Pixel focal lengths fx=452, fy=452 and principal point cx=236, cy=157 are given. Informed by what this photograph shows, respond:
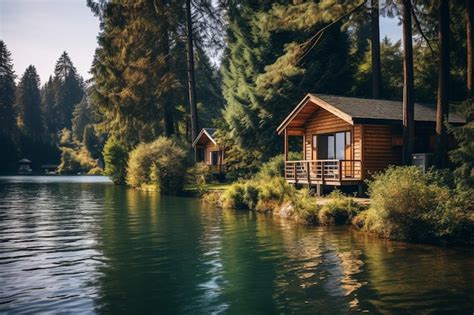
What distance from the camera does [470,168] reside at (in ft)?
52.3

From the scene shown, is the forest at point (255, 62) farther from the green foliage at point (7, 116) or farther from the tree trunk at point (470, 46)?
the green foliage at point (7, 116)

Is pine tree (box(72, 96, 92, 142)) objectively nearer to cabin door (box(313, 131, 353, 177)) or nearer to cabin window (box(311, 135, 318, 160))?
cabin window (box(311, 135, 318, 160))

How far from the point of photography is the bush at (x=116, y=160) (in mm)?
54659

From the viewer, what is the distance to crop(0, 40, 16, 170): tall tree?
9875 cm

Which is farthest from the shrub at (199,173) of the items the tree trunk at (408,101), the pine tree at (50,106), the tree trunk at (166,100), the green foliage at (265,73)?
the pine tree at (50,106)

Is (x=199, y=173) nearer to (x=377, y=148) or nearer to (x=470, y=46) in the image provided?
(x=377, y=148)

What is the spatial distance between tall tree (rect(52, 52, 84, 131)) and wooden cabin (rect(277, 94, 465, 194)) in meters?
128

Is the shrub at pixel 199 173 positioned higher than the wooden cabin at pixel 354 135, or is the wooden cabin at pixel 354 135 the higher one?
the wooden cabin at pixel 354 135

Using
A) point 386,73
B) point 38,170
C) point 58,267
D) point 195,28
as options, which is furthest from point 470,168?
point 38,170

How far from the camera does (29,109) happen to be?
118750mm

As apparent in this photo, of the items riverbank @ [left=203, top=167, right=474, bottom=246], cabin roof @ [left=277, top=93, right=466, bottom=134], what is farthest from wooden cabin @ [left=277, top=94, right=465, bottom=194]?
riverbank @ [left=203, top=167, right=474, bottom=246]

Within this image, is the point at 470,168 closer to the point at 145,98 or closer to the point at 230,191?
the point at 230,191

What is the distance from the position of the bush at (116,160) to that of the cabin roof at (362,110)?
1236 inches

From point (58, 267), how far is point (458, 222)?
1177 cm
